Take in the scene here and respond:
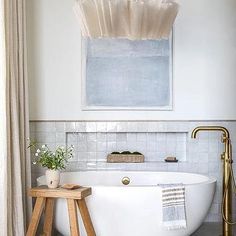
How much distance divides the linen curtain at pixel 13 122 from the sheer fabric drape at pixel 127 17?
63 cm

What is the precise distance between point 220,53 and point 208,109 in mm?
590

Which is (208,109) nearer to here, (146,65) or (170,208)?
(146,65)

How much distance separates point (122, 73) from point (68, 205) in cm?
164

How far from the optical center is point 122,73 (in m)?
4.22

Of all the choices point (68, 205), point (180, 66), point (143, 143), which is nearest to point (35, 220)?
point (68, 205)

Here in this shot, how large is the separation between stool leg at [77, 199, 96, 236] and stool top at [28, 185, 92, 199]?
0.08 meters

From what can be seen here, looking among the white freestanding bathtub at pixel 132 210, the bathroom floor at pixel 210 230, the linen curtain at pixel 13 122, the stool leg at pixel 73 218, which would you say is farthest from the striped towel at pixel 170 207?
the linen curtain at pixel 13 122

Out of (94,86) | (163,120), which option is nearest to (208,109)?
(163,120)

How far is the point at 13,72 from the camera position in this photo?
330cm

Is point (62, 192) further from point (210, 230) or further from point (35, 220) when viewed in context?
point (210, 230)

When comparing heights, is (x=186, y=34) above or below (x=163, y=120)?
above

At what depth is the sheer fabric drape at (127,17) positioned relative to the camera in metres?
2.87

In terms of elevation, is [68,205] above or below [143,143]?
below

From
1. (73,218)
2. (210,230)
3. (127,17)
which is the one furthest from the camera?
(210,230)
